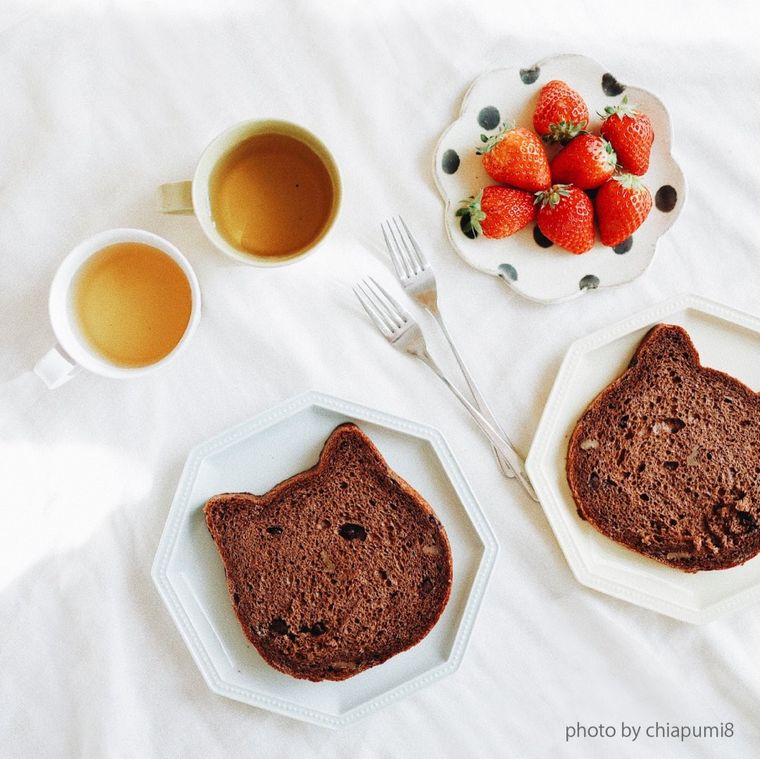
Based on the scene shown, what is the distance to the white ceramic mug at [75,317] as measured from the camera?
3.26 feet

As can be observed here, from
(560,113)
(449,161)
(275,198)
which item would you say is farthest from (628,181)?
(275,198)

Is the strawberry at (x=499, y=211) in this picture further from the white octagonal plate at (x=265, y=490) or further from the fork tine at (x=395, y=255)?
the white octagonal plate at (x=265, y=490)

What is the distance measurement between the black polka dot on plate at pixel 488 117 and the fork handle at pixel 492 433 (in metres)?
0.38

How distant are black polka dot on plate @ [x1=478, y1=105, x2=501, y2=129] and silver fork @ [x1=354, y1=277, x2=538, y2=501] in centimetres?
31

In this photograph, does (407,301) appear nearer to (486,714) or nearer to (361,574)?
(361,574)

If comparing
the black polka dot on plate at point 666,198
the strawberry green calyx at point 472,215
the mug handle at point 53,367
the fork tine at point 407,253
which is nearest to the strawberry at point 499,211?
the strawberry green calyx at point 472,215

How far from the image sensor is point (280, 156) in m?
1.07

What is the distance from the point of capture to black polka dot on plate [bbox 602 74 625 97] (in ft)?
3.79

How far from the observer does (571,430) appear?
1.17m

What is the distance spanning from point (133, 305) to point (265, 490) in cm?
34

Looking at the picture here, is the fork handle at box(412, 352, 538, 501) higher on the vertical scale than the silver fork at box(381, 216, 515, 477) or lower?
lower

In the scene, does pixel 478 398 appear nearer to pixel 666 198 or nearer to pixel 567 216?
pixel 567 216

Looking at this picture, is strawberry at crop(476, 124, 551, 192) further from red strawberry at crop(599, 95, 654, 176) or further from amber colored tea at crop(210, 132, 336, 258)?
amber colored tea at crop(210, 132, 336, 258)

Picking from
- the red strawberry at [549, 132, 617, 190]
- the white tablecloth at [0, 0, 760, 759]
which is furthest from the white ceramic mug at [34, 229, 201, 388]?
the red strawberry at [549, 132, 617, 190]
